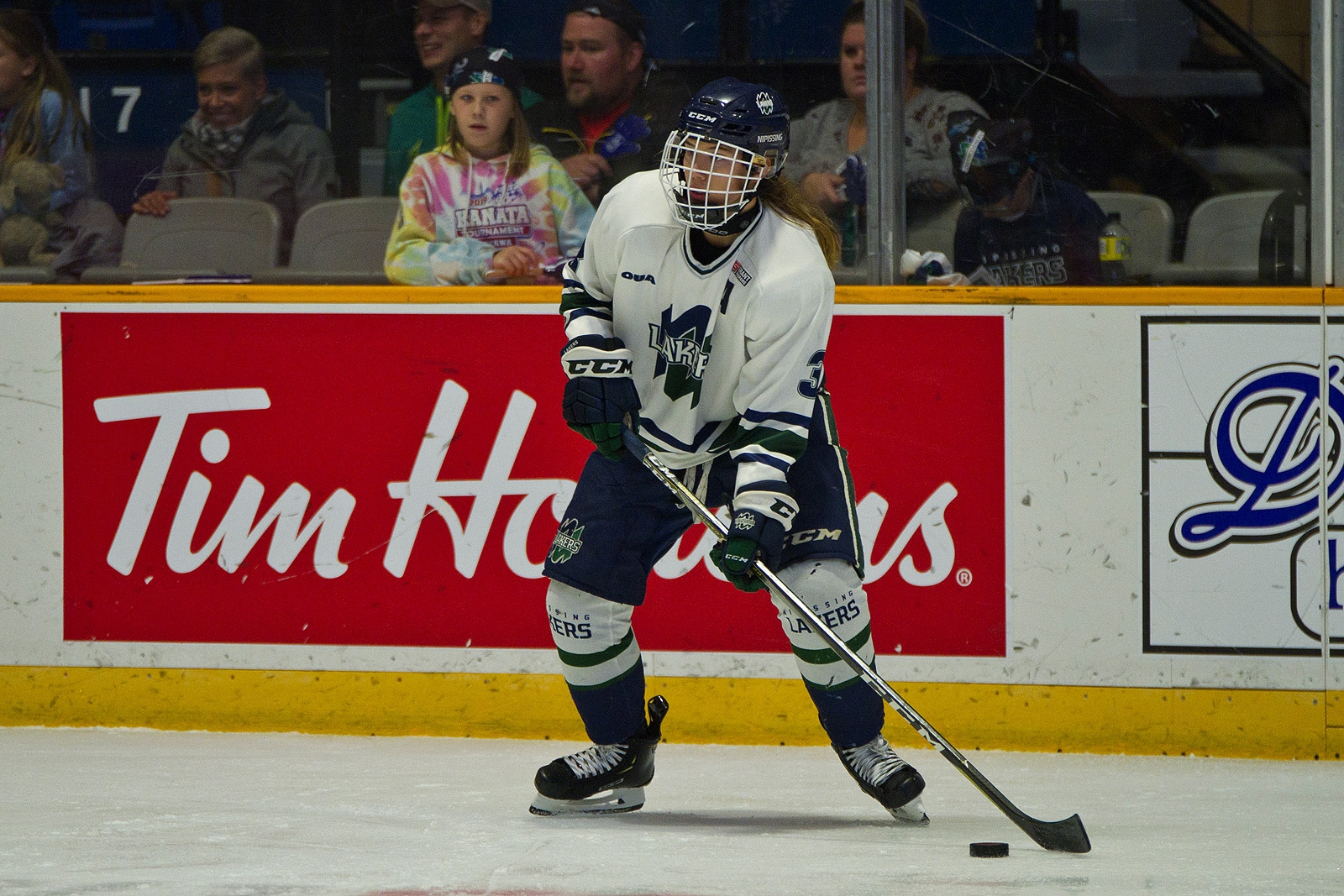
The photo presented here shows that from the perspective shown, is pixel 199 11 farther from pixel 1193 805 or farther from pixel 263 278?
pixel 1193 805

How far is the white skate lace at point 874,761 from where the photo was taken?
2.80 metres

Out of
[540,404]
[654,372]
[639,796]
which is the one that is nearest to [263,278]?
[540,404]

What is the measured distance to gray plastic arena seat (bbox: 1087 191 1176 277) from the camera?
3516 millimetres

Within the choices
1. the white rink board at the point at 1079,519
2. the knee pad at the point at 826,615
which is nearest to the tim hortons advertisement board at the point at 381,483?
the white rink board at the point at 1079,519

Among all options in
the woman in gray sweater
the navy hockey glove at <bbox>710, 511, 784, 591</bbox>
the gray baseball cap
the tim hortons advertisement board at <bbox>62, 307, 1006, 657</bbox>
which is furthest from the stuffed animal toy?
the navy hockey glove at <bbox>710, 511, 784, 591</bbox>

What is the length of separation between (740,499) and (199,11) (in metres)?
2.05

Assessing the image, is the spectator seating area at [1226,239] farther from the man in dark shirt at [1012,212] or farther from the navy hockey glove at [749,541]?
the navy hockey glove at [749,541]

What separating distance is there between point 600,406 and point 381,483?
1.06 metres

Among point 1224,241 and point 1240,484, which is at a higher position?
point 1224,241

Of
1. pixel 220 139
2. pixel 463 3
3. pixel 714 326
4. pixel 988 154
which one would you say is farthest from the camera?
pixel 220 139

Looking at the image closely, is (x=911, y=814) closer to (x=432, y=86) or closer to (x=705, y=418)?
(x=705, y=418)

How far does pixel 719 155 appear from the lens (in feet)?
8.52

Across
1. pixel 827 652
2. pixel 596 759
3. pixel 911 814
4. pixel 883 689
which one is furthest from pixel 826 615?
pixel 596 759

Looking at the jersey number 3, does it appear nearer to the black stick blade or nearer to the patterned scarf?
the black stick blade
